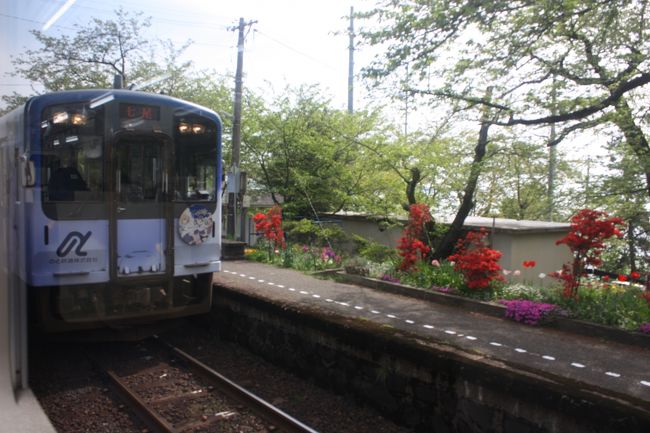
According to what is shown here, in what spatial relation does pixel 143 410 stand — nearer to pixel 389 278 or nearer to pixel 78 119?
pixel 78 119

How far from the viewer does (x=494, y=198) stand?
61.7ft

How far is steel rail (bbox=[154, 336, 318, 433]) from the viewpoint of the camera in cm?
442

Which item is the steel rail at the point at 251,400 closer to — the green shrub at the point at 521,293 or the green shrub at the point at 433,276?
the green shrub at the point at 433,276

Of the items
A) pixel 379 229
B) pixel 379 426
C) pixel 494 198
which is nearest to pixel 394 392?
pixel 379 426

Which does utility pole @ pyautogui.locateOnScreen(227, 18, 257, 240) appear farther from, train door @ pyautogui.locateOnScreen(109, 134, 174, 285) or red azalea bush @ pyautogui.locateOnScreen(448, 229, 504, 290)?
red azalea bush @ pyautogui.locateOnScreen(448, 229, 504, 290)

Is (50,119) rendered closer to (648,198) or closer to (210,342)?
(210,342)

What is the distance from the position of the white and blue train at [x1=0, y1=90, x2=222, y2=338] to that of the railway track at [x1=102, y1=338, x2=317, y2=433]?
2.34 feet

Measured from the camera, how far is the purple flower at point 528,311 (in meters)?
6.11

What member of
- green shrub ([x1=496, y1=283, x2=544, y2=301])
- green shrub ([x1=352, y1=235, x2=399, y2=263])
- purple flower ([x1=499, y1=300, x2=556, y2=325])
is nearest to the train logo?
purple flower ([x1=499, y1=300, x2=556, y2=325])

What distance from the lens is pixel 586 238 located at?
6.38m

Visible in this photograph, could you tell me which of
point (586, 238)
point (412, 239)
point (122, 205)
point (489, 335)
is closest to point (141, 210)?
point (122, 205)

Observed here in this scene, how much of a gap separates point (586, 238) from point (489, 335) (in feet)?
6.91

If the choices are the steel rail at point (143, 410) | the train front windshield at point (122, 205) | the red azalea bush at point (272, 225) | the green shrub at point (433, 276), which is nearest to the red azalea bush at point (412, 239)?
the green shrub at point (433, 276)

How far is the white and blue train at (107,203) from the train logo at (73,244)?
0.01 m
